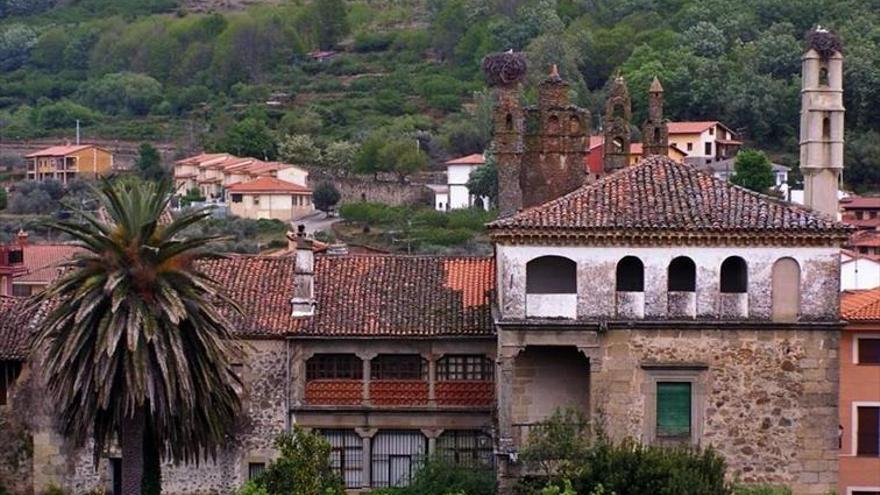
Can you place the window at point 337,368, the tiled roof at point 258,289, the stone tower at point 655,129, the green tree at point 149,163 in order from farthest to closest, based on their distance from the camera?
the green tree at point 149,163, the stone tower at point 655,129, the window at point 337,368, the tiled roof at point 258,289

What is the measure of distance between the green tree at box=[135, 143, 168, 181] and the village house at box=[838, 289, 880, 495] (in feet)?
323

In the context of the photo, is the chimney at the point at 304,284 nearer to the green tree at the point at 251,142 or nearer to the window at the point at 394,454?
the window at the point at 394,454

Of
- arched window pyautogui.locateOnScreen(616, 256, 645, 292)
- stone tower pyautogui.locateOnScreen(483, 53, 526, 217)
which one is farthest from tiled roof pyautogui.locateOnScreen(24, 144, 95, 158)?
arched window pyautogui.locateOnScreen(616, 256, 645, 292)

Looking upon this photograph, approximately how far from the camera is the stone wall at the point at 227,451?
47094 mm

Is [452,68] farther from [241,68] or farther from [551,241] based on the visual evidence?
[551,241]

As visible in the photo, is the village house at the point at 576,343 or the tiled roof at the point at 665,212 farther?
the village house at the point at 576,343

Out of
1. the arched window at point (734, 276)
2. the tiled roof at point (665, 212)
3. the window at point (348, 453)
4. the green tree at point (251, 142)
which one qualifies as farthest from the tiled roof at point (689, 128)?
the arched window at point (734, 276)

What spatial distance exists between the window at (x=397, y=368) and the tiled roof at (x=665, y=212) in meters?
5.67

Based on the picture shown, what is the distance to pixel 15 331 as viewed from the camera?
47.4 m

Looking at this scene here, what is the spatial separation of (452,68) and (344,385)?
137 meters

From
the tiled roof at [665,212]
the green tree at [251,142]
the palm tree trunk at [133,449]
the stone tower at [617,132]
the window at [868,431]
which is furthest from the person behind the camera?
the green tree at [251,142]

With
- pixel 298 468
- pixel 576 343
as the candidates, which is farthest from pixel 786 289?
pixel 298 468

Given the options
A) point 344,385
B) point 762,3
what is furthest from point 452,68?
point 344,385

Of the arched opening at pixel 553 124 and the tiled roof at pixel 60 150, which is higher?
the tiled roof at pixel 60 150
